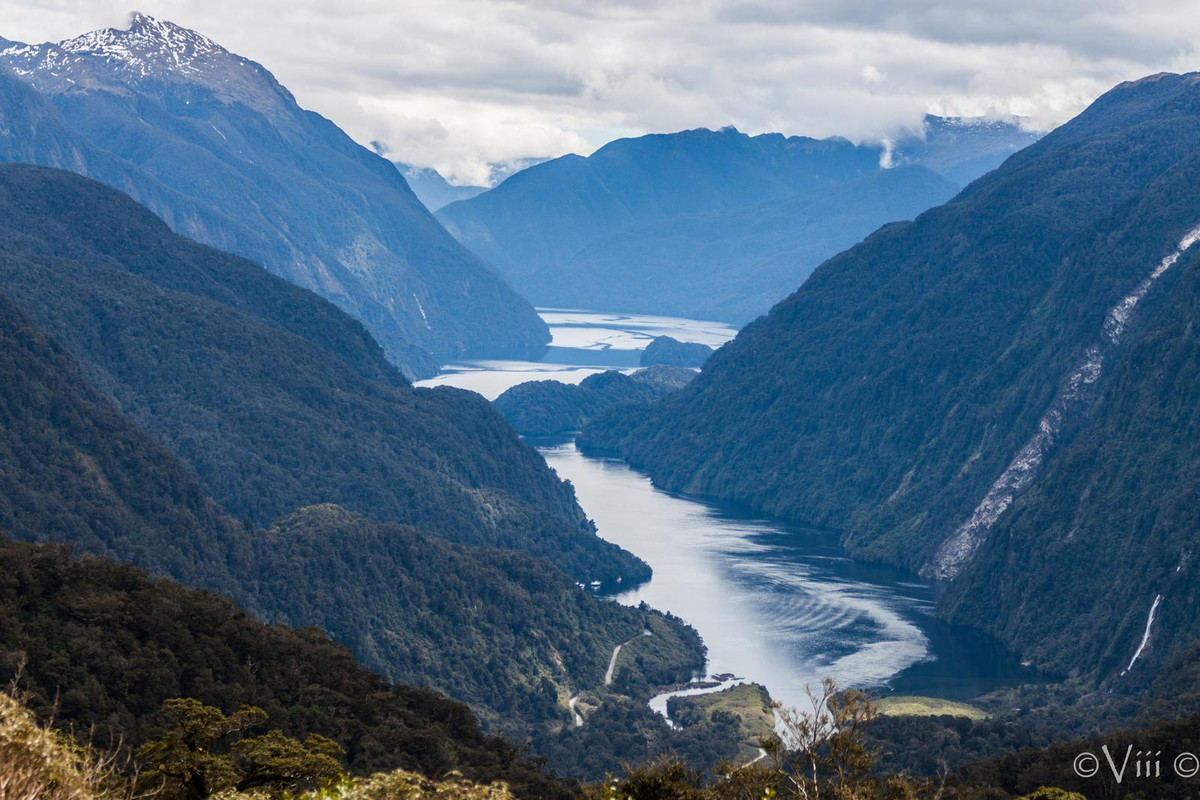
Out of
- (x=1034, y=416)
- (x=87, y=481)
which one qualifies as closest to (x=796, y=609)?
(x=1034, y=416)

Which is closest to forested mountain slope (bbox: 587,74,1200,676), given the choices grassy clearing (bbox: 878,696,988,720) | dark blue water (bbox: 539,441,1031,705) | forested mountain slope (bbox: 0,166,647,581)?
dark blue water (bbox: 539,441,1031,705)

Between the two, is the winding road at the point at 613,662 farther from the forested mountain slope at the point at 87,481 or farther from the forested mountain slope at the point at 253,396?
the forested mountain slope at the point at 253,396

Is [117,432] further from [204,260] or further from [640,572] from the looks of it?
[204,260]

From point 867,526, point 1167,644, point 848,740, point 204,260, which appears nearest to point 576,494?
point 867,526

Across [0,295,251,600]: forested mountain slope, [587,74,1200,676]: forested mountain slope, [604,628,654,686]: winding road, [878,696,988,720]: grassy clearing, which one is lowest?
[604,628,654,686]: winding road

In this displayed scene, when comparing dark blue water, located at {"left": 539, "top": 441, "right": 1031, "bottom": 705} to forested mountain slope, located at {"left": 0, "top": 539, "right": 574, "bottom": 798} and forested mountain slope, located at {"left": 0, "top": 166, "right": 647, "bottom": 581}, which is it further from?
forested mountain slope, located at {"left": 0, "top": 539, "right": 574, "bottom": 798}
